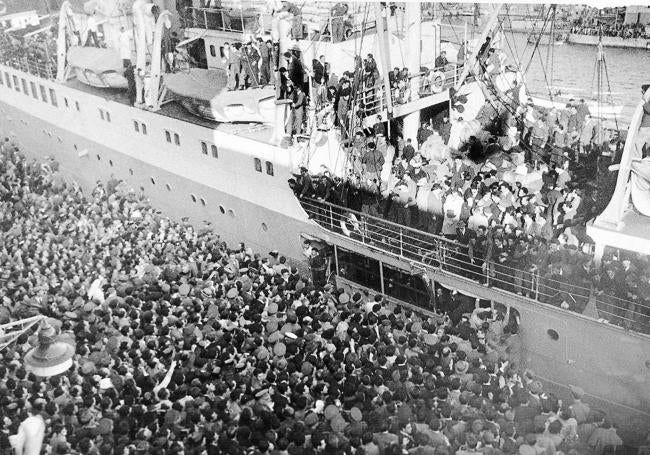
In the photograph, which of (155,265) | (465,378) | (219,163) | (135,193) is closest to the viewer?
(465,378)

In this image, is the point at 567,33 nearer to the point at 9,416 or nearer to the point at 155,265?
the point at 155,265

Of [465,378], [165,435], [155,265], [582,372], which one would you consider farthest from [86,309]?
[582,372]

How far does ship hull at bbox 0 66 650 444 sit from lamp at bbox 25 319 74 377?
200 inches

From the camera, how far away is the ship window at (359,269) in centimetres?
1090

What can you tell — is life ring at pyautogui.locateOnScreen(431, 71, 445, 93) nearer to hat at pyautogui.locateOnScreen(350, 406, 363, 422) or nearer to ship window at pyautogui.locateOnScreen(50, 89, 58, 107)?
hat at pyautogui.locateOnScreen(350, 406, 363, 422)

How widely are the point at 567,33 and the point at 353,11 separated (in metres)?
21.0

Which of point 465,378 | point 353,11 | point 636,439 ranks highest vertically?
point 353,11

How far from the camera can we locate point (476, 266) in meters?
8.91

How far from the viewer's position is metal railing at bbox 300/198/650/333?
784cm

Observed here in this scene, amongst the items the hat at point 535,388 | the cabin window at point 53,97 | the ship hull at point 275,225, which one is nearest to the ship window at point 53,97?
the cabin window at point 53,97

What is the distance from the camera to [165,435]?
24.1 feet

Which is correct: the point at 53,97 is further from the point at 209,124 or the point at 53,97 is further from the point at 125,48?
the point at 209,124

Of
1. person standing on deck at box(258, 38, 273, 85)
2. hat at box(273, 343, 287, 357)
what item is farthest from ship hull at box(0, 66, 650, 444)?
hat at box(273, 343, 287, 357)

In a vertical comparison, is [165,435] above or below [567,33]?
below
